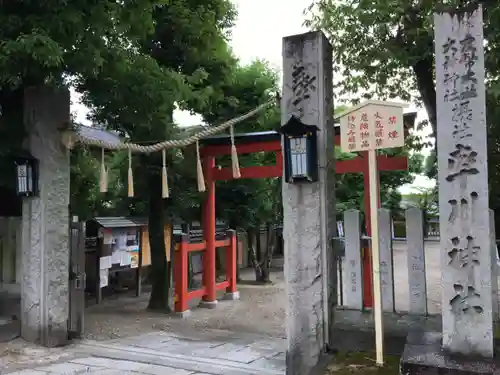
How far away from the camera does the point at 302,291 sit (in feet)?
19.0

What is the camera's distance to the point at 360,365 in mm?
5258

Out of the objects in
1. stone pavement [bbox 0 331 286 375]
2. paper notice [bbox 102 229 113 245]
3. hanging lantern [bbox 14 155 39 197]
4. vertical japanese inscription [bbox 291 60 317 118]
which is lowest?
stone pavement [bbox 0 331 286 375]

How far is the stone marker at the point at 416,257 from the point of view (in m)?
5.88

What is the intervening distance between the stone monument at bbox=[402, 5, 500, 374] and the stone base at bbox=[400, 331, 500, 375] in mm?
18

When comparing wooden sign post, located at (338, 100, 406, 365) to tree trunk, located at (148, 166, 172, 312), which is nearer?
wooden sign post, located at (338, 100, 406, 365)

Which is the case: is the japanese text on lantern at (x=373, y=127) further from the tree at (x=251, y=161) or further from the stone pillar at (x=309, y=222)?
the tree at (x=251, y=161)

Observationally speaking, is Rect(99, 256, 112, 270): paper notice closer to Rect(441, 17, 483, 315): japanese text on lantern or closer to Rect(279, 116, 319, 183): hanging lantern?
Rect(279, 116, 319, 183): hanging lantern

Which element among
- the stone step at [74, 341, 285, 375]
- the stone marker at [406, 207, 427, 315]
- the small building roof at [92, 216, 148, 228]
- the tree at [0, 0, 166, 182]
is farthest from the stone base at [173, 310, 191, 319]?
the stone marker at [406, 207, 427, 315]

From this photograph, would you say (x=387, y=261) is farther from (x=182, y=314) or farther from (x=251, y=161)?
(x=251, y=161)

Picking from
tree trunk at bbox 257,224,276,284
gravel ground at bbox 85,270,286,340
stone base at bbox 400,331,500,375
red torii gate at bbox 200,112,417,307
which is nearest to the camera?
stone base at bbox 400,331,500,375

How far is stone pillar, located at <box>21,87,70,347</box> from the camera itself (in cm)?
787

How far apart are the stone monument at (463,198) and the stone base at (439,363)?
0.7 inches

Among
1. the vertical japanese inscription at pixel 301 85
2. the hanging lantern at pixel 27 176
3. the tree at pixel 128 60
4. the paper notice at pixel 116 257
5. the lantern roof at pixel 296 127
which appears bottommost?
the paper notice at pixel 116 257

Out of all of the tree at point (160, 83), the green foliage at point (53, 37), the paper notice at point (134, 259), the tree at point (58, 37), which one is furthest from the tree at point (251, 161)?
the green foliage at point (53, 37)
